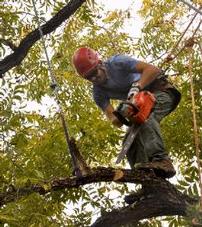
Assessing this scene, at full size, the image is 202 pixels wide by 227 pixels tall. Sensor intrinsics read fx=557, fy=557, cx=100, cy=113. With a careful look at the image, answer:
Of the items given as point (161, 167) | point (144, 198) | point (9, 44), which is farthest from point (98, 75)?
point (144, 198)

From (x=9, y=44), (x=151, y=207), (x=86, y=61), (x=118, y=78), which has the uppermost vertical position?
(x=9, y=44)

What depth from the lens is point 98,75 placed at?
4.13 meters

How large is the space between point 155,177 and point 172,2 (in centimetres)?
357

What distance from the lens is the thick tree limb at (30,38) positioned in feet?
12.6

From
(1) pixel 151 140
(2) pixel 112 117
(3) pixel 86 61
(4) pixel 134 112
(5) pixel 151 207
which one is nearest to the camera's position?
(5) pixel 151 207

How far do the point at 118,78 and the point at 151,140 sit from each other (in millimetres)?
572

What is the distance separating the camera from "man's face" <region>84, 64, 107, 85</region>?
4102 mm

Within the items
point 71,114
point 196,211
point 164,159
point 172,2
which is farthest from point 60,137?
point 172,2

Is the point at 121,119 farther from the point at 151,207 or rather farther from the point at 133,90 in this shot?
the point at 151,207

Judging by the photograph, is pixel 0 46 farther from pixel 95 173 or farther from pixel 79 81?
pixel 79 81

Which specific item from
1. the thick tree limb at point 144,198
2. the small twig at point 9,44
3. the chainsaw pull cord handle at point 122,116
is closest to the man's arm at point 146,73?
the chainsaw pull cord handle at point 122,116

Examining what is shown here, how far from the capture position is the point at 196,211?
2.88m

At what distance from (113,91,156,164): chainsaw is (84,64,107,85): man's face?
1.50 feet

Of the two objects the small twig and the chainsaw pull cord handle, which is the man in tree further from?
the small twig
